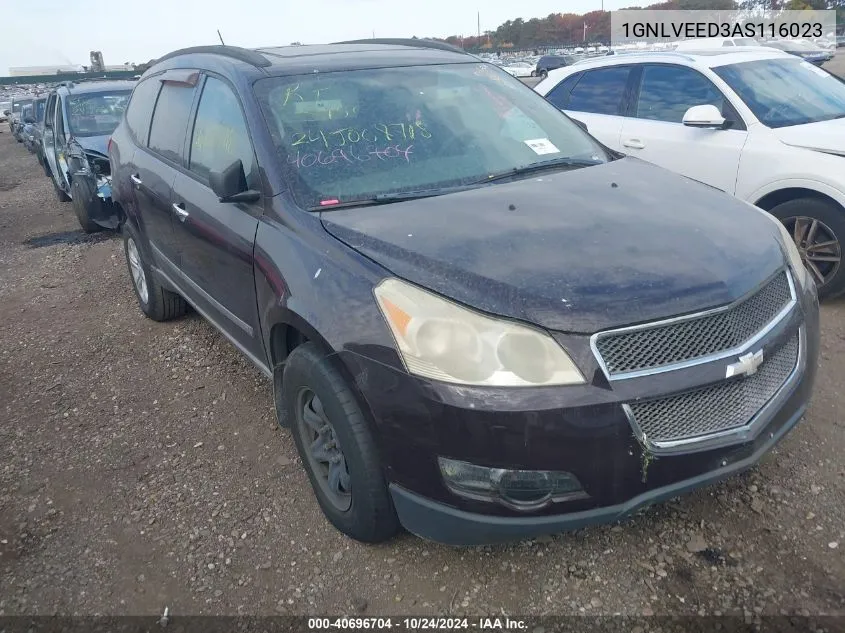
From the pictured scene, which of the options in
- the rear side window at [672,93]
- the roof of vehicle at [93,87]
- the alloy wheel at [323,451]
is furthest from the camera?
the roof of vehicle at [93,87]

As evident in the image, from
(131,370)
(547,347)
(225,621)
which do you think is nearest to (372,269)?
(547,347)

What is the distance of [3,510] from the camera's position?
9.93 feet

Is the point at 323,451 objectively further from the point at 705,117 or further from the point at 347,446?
the point at 705,117

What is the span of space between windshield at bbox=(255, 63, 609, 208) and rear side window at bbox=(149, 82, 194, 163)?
0.93m

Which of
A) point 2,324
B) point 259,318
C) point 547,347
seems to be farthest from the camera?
point 2,324

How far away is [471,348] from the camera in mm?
2055

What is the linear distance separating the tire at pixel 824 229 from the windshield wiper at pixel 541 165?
2.00 m

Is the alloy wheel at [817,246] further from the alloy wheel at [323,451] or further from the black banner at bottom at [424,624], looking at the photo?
the alloy wheel at [323,451]

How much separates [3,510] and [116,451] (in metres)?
0.54

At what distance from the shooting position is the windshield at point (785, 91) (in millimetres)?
4906

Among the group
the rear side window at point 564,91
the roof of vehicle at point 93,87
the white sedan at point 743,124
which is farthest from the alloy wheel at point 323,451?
the roof of vehicle at point 93,87

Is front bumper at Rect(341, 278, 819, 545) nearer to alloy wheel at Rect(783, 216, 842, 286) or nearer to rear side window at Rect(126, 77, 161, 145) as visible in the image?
alloy wheel at Rect(783, 216, 842, 286)

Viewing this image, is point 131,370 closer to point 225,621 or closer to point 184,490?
point 184,490

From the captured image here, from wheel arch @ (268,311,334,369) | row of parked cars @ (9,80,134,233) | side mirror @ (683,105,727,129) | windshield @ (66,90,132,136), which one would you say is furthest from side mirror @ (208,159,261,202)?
windshield @ (66,90,132,136)
